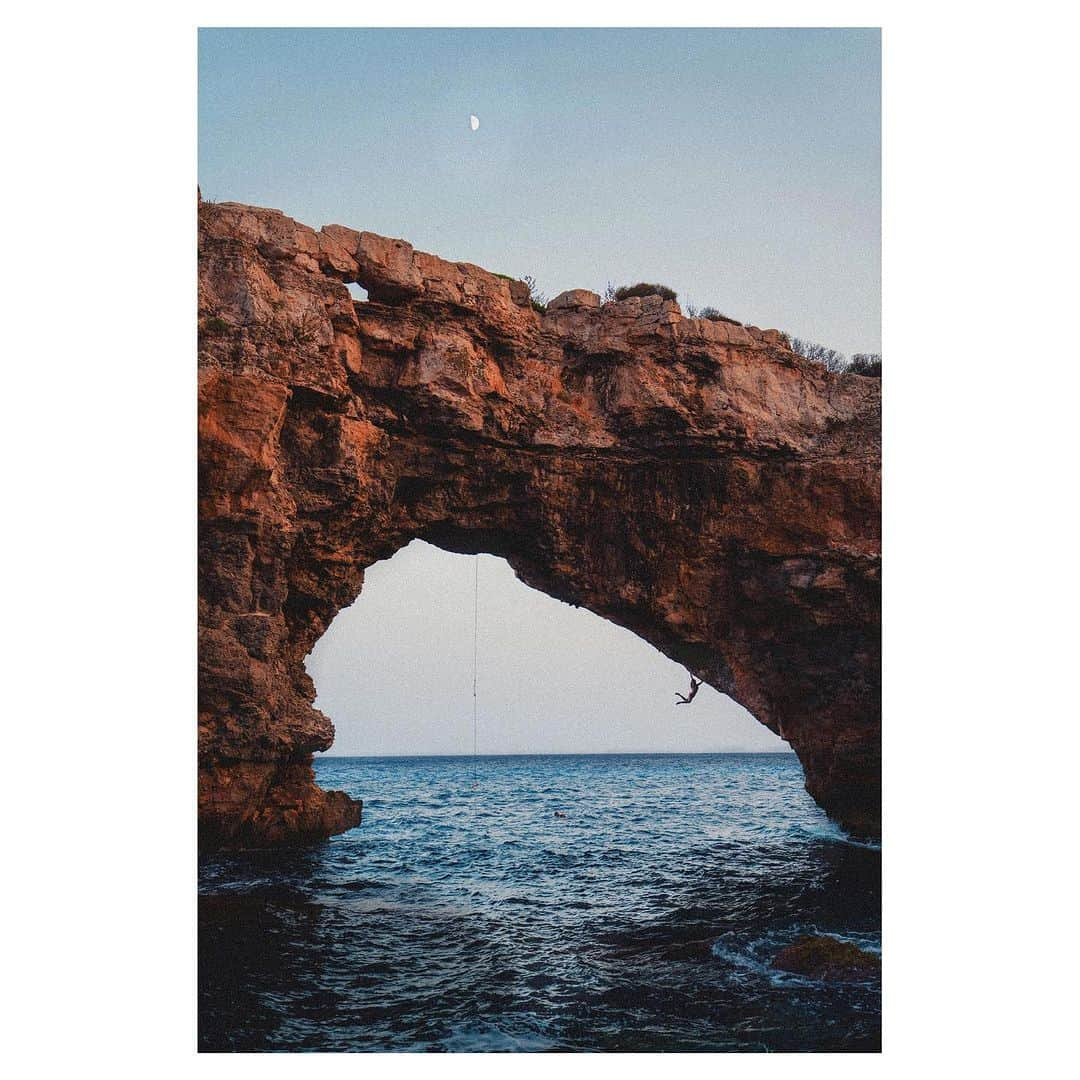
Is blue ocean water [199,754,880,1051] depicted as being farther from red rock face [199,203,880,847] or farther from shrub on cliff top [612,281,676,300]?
shrub on cliff top [612,281,676,300]

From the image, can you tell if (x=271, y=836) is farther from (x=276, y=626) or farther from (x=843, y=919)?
(x=843, y=919)

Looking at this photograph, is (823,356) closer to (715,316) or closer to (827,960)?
(715,316)

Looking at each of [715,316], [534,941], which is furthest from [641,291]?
[534,941]

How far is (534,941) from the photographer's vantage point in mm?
15281

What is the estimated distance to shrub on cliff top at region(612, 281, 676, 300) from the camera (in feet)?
62.3

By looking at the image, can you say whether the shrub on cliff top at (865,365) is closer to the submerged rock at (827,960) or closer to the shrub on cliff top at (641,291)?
the shrub on cliff top at (641,291)

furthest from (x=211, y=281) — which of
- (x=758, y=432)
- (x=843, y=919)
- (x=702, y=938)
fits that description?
(x=843, y=919)

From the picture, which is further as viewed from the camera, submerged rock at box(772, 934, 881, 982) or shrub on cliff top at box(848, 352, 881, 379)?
shrub on cliff top at box(848, 352, 881, 379)

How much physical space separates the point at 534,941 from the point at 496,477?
8.14 m

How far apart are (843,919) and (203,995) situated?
10.4m

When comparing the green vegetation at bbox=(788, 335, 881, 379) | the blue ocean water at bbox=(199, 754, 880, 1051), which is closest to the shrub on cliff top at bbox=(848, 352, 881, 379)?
the green vegetation at bbox=(788, 335, 881, 379)

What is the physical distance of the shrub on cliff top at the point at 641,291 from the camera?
1899cm

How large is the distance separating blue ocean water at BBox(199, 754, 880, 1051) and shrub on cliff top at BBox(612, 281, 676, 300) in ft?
39.2

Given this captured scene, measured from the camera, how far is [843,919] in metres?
16.2
